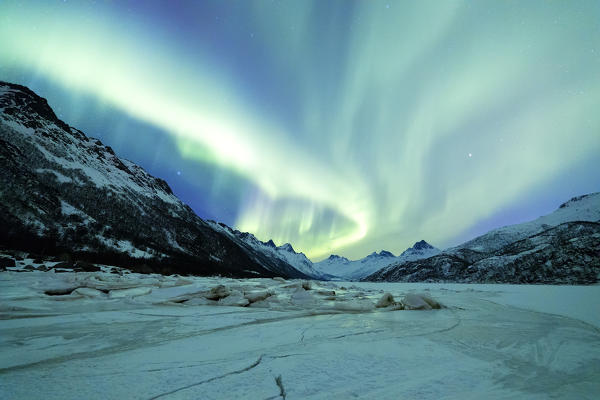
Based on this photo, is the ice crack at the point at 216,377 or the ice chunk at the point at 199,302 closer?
the ice crack at the point at 216,377

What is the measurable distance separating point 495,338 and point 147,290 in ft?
29.5

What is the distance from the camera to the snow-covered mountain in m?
65.5

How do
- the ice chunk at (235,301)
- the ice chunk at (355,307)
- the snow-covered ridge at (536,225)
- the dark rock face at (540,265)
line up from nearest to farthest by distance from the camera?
the ice chunk at (355,307), the ice chunk at (235,301), the dark rock face at (540,265), the snow-covered ridge at (536,225)

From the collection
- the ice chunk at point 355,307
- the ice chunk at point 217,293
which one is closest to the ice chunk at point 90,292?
the ice chunk at point 217,293

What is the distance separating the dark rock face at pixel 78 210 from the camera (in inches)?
2618

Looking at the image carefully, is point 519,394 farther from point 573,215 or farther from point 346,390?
point 573,215

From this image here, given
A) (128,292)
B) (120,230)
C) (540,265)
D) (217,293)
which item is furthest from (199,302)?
(120,230)

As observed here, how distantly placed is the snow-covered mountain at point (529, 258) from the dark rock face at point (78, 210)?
272 feet

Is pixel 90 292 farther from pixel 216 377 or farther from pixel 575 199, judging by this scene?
pixel 575 199

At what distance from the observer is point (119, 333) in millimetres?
3867

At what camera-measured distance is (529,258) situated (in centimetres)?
7631

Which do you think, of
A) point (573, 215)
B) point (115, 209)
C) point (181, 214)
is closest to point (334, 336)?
point (115, 209)

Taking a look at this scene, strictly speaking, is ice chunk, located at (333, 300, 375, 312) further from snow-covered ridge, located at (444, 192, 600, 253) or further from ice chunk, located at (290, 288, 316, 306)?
snow-covered ridge, located at (444, 192, 600, 253)

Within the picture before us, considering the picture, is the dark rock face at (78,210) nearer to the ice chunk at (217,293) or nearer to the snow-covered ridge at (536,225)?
the ice chunk at (217,293)
